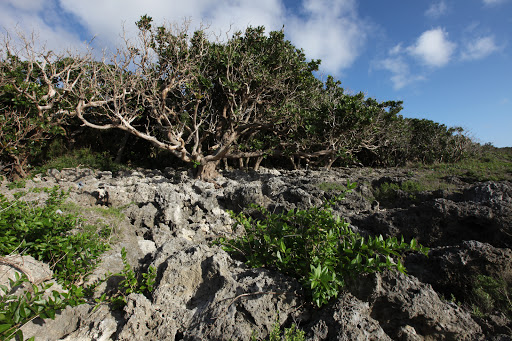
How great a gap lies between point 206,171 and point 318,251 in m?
7.52

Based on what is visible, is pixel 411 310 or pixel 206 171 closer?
pixel 411 310

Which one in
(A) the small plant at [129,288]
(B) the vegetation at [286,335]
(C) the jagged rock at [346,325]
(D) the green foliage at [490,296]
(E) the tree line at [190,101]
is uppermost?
(E) the tree line at [190,101]

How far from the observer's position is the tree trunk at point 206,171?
9727 mm

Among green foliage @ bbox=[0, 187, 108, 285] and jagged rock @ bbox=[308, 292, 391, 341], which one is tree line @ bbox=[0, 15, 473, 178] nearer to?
green foliage @ bbox=[0, 187, 108, 285]

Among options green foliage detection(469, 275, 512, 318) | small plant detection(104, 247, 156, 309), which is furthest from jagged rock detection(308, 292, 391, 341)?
small plant detection(104, 247, 156, 309)

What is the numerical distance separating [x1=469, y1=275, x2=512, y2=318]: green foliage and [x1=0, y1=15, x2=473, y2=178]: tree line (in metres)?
7.39

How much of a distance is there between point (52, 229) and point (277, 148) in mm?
9603

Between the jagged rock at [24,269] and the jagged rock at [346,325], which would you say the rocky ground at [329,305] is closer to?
the jagged rock at [346,325]

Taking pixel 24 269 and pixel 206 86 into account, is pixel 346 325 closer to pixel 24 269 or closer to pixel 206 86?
pixel 24 269

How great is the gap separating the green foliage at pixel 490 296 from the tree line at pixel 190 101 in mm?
7387

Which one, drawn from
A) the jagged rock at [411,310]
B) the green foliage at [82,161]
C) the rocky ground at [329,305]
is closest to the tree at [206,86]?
the green foliage at [82,161]

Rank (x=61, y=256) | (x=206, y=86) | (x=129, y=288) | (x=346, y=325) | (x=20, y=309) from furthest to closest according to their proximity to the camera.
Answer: (x=206, y=86) < (x=61, y=256) < (x=129, y=288) < (x=346, y=325) < (x=20, y=309)

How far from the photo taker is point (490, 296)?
9.81 feet

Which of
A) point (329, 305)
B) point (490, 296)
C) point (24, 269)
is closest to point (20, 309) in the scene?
point (24, 269)
